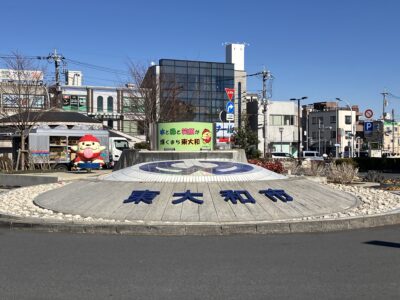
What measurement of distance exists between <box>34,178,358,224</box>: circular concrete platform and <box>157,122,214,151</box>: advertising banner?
14.6 feet

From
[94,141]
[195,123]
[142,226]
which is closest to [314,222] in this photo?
[142,226]

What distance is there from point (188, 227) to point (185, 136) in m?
8.40

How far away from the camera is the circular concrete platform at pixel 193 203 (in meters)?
11.3

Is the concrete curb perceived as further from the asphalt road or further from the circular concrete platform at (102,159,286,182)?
the circular concrete platform at (102,159,286,182)

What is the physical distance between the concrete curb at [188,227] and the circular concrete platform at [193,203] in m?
0.75

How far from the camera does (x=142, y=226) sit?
33.1ft

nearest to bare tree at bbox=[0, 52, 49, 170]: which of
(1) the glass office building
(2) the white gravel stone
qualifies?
(2) the white gravel stone

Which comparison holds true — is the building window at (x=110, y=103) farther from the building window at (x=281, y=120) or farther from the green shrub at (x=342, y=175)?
the green shrub at (x=342, y=175)

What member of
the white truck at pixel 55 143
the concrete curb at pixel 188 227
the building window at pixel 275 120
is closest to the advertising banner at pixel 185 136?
the concrete curb at pixel 188 227

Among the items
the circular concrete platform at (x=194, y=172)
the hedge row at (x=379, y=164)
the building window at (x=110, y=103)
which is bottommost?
the hedge row at (x=379, y=164)

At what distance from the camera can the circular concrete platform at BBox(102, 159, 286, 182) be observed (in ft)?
45.6

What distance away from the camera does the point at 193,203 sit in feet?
39.2

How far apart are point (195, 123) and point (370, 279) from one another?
1218 cm

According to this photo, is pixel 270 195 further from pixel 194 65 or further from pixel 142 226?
pixel 194 65
